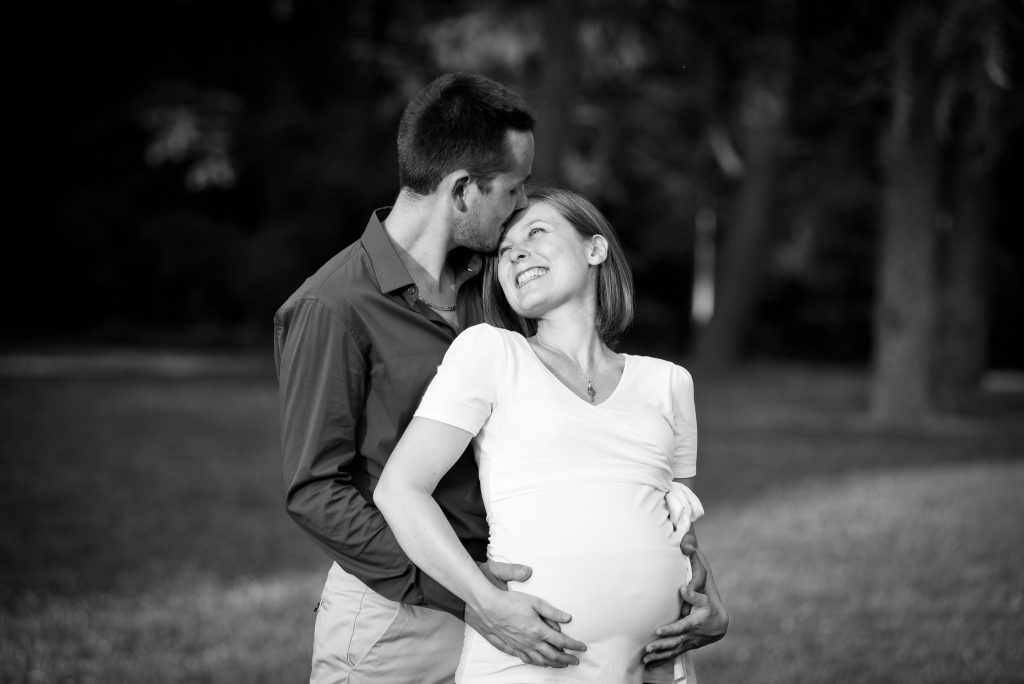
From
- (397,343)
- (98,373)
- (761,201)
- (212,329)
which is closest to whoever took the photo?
(397,343)

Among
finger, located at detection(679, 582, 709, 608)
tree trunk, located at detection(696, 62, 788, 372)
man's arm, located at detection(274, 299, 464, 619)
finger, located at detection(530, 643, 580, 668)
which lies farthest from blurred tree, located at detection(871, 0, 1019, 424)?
finger, located at detection(530, 643, 580, 668)

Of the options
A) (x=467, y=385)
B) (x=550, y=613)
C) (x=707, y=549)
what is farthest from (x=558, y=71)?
(x=550, y=613)

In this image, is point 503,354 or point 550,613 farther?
point 503,354

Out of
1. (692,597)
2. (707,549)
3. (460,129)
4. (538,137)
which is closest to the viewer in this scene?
(692,597)

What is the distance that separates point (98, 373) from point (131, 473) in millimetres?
9546

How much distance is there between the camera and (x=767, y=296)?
111ft

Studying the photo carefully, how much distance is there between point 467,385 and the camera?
2.49m

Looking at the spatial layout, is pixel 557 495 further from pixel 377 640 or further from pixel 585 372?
pixel 377 640

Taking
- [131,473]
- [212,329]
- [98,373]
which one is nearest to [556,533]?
[131,473]

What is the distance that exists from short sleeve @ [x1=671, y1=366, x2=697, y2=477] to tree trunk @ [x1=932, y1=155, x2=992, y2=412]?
14.0m

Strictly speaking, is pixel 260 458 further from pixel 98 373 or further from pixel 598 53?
pixel 98 373

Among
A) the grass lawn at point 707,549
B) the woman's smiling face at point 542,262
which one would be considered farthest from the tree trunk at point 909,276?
the woman's smiling face at point 542,262

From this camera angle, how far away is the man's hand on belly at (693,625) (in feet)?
8.28

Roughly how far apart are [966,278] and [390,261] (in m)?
15.3
